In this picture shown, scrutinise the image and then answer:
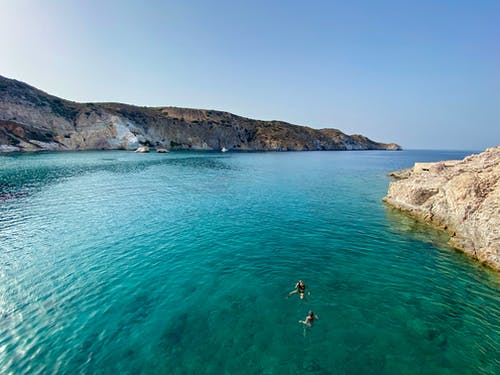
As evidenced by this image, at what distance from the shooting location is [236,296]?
42.1 feet

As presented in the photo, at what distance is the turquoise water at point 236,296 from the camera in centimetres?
914

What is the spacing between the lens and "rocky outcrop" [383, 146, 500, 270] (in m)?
16.5

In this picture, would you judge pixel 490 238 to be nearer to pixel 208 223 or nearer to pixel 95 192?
pixel 208 223

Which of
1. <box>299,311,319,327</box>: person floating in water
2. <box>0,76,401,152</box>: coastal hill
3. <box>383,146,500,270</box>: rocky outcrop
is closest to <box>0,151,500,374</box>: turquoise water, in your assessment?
<box>299,311,319,327</box>: person floating in water

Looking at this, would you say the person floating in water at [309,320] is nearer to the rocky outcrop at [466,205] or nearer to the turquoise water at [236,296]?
the turquoise water at [236,296]

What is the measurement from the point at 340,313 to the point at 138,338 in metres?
9.66

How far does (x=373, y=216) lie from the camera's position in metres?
26.2

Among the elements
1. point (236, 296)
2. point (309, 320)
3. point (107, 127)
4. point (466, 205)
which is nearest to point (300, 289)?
point (309, 320)

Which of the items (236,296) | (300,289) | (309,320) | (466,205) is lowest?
(236,296)

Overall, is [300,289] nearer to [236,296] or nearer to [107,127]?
[236,296]

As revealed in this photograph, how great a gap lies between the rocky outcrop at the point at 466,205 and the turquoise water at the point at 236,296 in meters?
1.56

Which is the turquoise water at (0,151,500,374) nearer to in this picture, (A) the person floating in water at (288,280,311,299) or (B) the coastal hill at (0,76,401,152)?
(A) the person floating in water at (288,280,311,299)

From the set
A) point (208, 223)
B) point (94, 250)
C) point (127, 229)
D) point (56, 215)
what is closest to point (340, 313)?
point (208, 223)

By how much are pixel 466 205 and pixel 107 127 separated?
5835 inches
